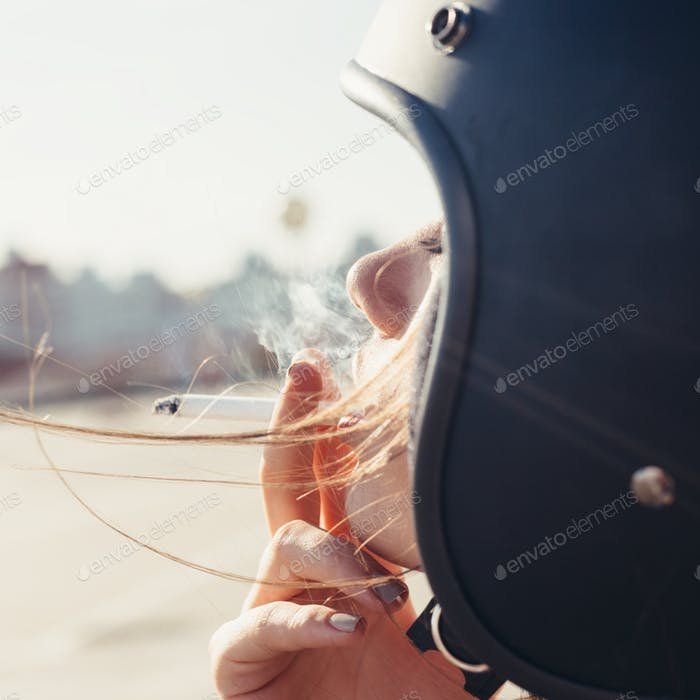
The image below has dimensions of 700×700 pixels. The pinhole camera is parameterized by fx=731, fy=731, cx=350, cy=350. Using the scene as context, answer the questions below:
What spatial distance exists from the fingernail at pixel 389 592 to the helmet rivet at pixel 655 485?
0.99ft

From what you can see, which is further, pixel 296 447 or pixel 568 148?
pixel 296 447

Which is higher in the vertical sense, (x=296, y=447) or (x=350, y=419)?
(x=350, y=419)

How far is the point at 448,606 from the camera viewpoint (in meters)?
0.64

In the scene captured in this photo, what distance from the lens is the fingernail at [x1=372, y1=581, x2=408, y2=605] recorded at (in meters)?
0.78

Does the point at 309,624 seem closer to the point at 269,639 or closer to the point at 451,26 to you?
the point at 269,639

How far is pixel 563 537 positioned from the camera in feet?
2.01

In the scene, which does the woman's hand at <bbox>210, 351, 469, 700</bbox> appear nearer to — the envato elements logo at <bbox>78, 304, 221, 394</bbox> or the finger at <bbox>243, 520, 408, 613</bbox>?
the finger at <bbox>243, 520, 408, 613</bbox>

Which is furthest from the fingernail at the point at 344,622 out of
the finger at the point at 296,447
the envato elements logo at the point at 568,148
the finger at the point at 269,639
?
the envato elements logo at the point at 568,148

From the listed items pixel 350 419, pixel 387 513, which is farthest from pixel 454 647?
pixel 350 419

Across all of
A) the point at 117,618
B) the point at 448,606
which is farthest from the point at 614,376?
the point at 117,618

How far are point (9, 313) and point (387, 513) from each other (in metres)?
0.64

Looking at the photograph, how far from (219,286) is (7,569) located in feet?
6.21

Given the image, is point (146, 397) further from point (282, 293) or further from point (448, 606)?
point (448, 606)

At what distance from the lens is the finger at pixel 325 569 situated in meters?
0.78
